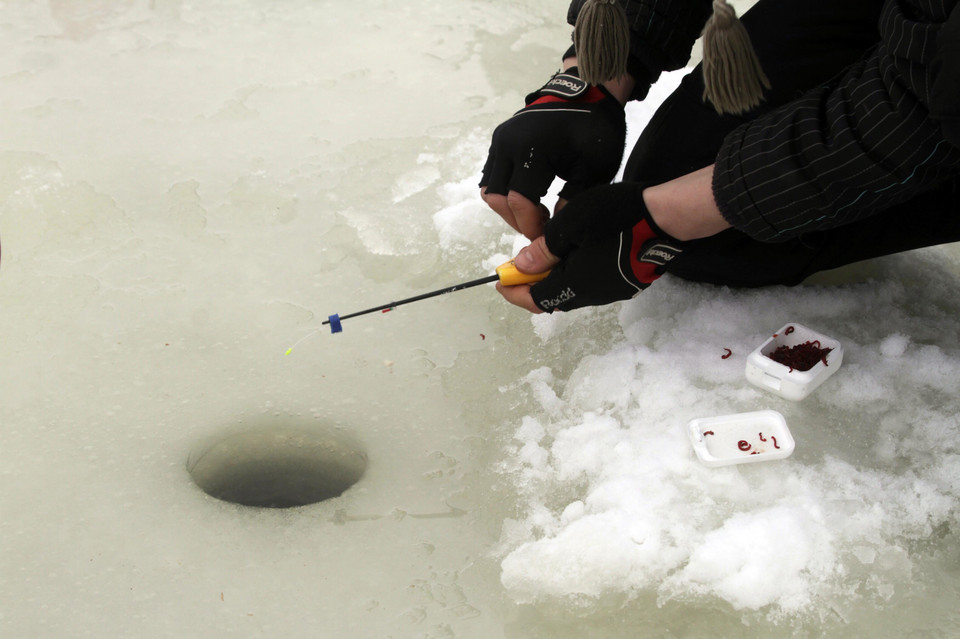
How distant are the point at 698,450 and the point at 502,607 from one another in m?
0.45

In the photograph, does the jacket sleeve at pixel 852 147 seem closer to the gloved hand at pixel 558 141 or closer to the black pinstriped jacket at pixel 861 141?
the black pinstriped jacket at pixel 861 141

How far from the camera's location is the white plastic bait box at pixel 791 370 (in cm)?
159

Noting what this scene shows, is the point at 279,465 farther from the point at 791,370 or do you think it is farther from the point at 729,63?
the point at 729,63

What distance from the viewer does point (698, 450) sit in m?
1.51

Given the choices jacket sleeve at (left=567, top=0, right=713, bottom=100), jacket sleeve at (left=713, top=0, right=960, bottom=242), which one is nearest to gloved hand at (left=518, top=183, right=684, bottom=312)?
jacket sleeve at (left=713, top=0, right=960, bottom=242)

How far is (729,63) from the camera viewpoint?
1.35 m

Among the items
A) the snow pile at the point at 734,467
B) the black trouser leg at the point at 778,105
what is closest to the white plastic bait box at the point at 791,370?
the snow pile at the point at 734,467

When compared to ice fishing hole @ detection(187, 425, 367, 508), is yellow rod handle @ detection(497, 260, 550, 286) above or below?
above

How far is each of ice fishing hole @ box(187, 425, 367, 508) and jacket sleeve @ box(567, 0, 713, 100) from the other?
972 mm

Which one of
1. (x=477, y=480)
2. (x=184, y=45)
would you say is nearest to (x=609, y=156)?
(x=477, y=480)

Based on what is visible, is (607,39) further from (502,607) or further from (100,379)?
(100,379)

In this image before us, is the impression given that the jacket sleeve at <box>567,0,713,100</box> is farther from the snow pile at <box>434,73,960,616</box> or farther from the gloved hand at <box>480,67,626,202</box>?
the snow pile at <box>434,73,960,616</box>

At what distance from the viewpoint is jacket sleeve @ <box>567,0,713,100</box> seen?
1715 mm

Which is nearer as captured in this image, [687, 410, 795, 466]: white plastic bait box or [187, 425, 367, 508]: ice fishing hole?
[687, 410, 795, 466]: white plastic bait box
